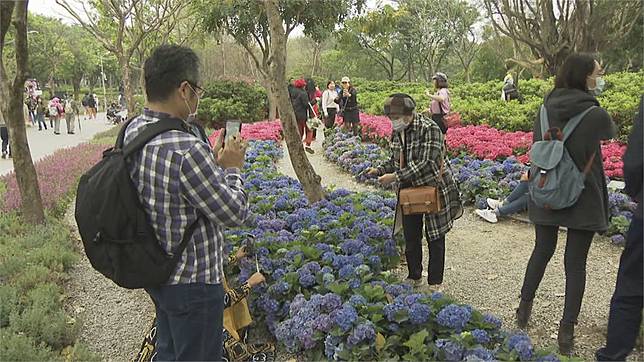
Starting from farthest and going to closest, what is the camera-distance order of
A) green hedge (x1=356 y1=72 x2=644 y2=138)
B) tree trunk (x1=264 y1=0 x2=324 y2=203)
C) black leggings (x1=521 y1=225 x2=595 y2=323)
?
green hedge (x1=356 y1=72 x2=644 y2=138)
tree trunk (x1=264 y1=0 x2=324 y2=203)
black leggings (x1=521 y1=225 x2=595 y2=323)

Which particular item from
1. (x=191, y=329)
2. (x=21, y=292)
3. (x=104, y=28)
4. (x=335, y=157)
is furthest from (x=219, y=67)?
(x=191, y=329)

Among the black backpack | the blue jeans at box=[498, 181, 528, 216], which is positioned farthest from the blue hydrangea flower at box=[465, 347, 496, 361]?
the blue jeans at box=[498, 181, 528, 216]

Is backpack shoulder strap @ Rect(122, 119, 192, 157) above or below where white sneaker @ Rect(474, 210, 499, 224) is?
above

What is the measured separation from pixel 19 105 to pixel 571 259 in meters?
5.64

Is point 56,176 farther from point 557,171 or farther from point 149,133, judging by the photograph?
point 557,171

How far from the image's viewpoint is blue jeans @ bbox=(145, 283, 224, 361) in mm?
2162

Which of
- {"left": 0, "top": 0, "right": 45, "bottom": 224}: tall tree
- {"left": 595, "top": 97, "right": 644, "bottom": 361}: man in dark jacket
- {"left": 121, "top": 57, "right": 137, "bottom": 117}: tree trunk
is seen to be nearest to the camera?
{"left": 595, "top": 97, "right": 644, "bottom": 361}: man in dark jacket

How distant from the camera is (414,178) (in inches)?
157

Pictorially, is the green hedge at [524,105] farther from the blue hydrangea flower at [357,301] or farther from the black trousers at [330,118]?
the blue hydrangea flower at [357,301]

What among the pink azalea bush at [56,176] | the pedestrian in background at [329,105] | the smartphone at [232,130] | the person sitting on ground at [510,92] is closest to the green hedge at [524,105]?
the person sitting on ground at [510,92]

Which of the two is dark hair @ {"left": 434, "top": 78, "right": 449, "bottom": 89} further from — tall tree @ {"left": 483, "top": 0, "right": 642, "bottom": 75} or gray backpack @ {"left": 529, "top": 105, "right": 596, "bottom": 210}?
tall tree @ {"left": 483, "top": 0, "right": 642, "bottom": 75}

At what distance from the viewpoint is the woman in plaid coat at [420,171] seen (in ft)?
12.7

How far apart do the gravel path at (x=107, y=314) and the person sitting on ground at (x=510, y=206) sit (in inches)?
155

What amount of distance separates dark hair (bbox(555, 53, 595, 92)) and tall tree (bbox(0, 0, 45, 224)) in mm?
5300
